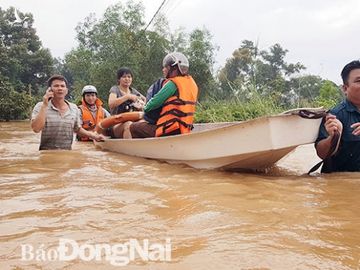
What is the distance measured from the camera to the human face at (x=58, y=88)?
5.11 meters

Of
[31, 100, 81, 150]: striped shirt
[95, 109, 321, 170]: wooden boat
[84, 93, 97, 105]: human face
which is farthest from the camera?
[84, 93, 97, 105]: human face

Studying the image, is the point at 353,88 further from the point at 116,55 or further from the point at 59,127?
the point at 116,55

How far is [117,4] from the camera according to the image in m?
34.4

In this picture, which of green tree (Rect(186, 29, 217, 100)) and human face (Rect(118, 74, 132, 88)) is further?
green tree (Rect(186, 29, 217, 100))

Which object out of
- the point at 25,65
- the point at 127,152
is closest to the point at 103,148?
the point at 127,152

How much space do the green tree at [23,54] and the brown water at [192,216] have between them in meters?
33.5

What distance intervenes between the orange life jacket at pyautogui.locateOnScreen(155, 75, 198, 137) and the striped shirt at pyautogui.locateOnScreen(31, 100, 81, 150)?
1.37 meters

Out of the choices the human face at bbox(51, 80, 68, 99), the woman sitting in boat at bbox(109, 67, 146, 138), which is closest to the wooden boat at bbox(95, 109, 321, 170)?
the human face at bbox(51, 80, 68, 99)

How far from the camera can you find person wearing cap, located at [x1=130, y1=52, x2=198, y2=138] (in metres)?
4.43

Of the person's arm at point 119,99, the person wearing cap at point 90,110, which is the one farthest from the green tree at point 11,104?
the person's arm at point 119,99

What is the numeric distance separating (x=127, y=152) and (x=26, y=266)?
3.81 metres

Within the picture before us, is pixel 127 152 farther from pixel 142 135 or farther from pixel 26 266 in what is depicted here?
pixel 26 266

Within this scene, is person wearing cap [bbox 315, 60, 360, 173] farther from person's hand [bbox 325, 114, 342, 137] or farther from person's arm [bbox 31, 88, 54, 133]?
person's arm [bbox 31, 88, 54, 133]

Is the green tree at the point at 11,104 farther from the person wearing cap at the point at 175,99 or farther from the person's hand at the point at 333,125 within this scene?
the person's hand at the point at 333,125
